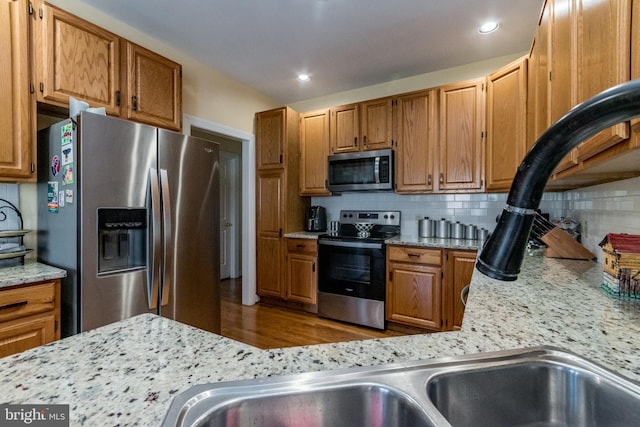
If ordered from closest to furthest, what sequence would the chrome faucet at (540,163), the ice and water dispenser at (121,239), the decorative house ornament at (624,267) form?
the chrome faucet at (540,163) < the decorative house ornament at (624,267) < the ice and water dispenser at (121,239)

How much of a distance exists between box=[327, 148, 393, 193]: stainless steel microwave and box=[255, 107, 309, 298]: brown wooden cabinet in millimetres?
507

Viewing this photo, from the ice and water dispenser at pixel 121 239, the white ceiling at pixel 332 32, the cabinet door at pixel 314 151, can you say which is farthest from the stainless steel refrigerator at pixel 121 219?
the cabinet door at pixel 314 151

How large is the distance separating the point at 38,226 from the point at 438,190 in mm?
3189

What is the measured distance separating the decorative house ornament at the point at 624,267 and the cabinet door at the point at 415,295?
154 centimetres

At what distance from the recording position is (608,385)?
0.51 metres

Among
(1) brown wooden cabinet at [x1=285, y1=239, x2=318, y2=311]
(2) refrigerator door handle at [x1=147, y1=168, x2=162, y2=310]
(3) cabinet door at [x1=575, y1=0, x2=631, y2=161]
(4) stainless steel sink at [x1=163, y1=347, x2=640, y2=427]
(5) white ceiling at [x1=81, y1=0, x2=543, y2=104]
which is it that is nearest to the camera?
(4) stainless steel sink at [x1=163, y1=347, x2=640, y2=427]

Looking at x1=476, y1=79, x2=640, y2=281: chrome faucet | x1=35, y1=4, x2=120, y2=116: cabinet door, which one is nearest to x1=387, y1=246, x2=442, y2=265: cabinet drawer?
x1=476, y1=79, x2=640, y2=281: chrome faucet

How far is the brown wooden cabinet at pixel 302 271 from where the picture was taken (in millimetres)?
3143

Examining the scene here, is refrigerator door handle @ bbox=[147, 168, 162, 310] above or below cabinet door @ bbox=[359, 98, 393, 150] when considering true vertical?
below

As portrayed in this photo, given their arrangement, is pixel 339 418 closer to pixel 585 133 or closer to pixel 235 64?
pixel 585 133

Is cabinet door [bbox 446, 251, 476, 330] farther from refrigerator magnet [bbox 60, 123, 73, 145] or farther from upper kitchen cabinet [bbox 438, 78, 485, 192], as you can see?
refrigerator magnet [bbox 60, 123, 73, 145]

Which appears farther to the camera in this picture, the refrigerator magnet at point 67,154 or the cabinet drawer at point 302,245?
the cabinet drawer at point 302,245

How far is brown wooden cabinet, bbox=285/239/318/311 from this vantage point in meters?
3.14

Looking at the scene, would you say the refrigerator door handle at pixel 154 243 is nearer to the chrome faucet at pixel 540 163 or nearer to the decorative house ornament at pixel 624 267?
the chrome faucet at pixel 540 163
